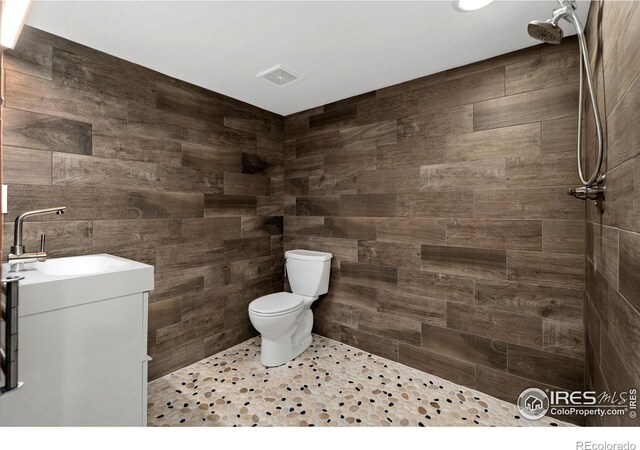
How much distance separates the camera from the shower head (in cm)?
142

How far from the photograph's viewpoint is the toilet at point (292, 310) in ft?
7.73

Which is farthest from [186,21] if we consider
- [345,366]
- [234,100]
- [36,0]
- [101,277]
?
[345,366]

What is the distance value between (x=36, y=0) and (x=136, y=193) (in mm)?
1088

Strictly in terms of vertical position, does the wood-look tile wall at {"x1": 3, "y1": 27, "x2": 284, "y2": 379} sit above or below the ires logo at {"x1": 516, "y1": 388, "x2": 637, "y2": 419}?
above

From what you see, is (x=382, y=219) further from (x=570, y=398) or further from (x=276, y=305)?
(x=570, y=398)

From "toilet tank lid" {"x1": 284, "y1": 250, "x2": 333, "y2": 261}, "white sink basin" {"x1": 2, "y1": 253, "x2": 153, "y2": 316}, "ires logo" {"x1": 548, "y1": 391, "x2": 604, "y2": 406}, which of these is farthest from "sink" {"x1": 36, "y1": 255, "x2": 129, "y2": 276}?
"ires logo" {"x1": 548, "y1": 391, "x2": 604, "y2": 406}

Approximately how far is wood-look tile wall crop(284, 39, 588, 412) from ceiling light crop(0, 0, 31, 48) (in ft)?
6.71

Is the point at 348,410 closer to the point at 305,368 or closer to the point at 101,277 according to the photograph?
the point at 305,368

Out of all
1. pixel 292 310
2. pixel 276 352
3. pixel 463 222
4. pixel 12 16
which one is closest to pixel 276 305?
pixel 292 310

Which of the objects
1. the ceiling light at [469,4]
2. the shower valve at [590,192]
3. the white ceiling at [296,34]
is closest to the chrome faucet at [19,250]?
the white ceiling at [296,34]

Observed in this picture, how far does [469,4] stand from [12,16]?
2.01 metres

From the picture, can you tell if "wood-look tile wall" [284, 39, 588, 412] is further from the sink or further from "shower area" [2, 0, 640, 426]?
the sink

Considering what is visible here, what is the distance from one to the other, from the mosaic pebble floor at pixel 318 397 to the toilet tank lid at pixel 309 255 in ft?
2.66

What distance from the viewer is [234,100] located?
272cm
